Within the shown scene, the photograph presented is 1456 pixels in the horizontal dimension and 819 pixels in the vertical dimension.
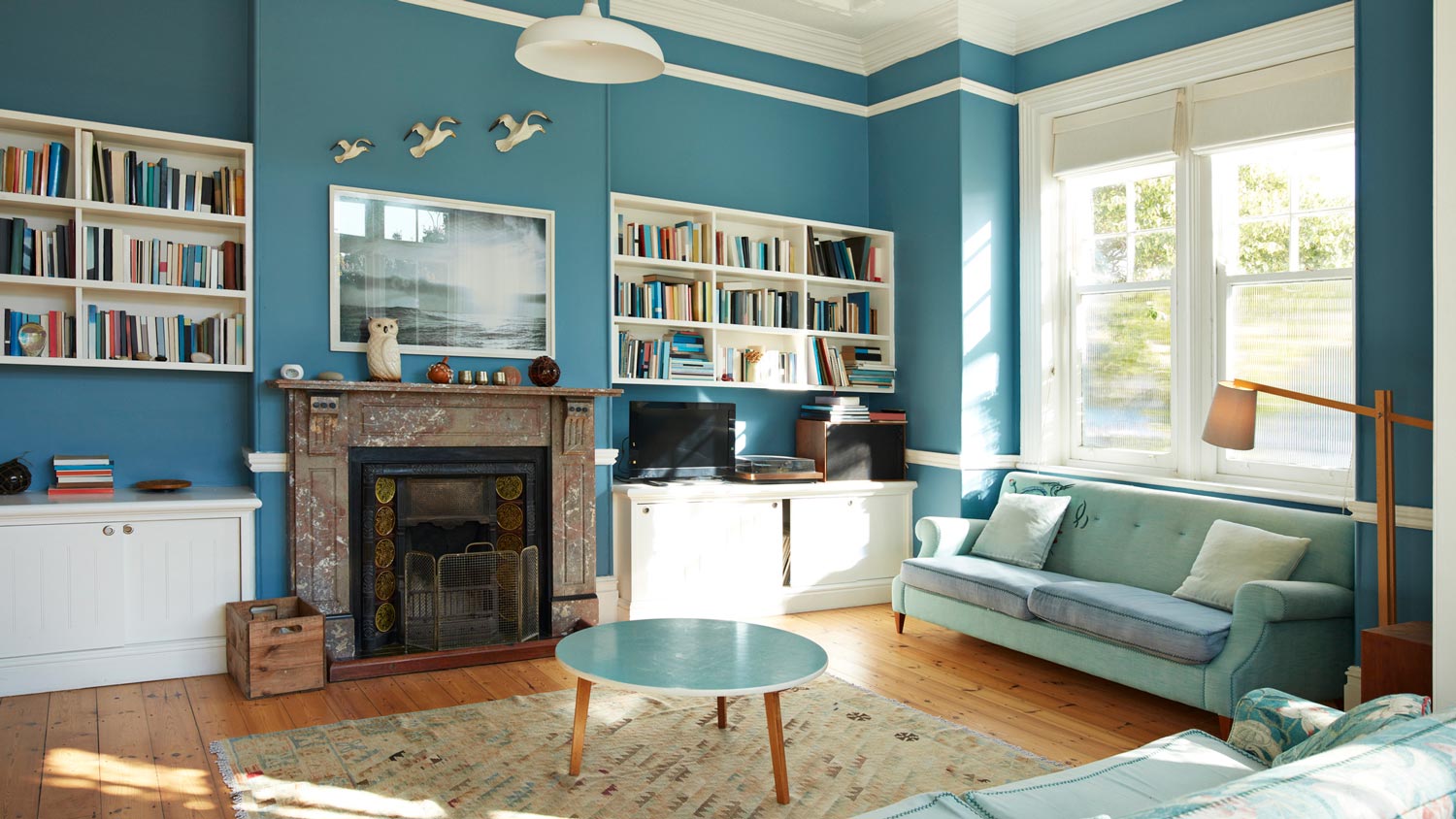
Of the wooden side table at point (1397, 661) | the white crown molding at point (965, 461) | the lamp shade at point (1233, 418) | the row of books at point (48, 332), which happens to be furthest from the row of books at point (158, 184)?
the wooden side table at point (1397, 661)

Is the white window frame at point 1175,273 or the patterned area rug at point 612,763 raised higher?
the white window frame at point 1175,273

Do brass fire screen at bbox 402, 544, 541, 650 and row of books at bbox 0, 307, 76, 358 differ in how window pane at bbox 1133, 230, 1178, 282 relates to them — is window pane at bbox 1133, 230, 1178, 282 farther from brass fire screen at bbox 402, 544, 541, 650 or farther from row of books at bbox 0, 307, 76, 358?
row of books at bbox 0, 307, 76, 358

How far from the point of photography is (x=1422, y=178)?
3.53 m

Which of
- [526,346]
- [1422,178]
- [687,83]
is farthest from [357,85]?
[1422,178]

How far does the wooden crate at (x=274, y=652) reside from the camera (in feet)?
12.9

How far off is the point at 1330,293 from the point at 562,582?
3.85 meters

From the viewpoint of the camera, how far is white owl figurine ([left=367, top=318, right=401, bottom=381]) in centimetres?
448

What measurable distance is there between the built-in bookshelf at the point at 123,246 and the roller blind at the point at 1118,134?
4248mm

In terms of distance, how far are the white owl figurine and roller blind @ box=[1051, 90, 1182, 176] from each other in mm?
3776

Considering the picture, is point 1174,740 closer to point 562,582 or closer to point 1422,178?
point 1422,178

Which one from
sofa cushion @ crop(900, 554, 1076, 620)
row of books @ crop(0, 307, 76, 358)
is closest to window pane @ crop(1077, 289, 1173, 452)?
sofa cushion @ crop(900, 554, 1076, 620)

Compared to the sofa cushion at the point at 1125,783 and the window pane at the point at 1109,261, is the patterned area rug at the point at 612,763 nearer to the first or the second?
the sofa cushion at the point at 1125,783

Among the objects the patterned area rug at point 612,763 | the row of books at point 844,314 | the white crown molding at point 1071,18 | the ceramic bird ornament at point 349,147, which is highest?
the white crown molding at point 1071,18

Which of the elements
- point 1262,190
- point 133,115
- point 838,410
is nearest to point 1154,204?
point 1262,190
